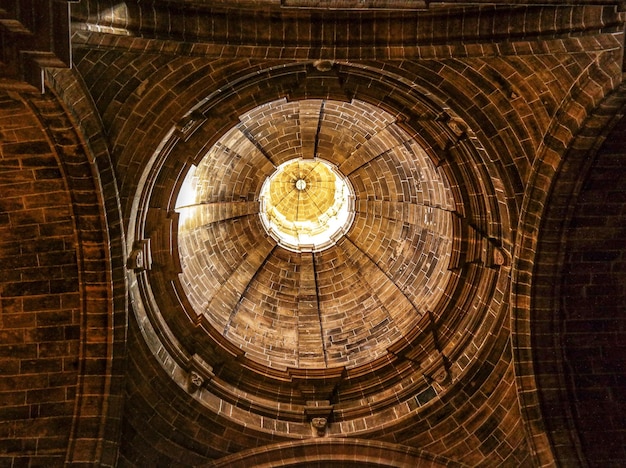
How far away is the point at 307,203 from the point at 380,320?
547 cm

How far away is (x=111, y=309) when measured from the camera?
985 cm

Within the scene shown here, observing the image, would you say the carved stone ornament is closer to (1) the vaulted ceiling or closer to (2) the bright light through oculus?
(1) the vaulted ceiling

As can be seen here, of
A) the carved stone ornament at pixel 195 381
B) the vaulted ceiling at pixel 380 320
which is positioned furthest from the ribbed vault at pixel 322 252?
the carved stone ornament at pixel 195 381

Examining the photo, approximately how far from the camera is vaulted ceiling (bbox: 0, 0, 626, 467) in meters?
8.22

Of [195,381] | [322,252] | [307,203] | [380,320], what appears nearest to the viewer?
[195,381]

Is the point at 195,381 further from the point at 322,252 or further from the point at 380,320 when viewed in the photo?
the point at 322,252

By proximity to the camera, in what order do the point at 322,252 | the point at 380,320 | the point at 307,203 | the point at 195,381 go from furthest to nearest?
the point at 307,203, the point at 322,252, the point at 380,320, the point at 195,381

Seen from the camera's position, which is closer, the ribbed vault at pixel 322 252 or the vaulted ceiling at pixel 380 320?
the vaulted ceiling at pixel 380 320

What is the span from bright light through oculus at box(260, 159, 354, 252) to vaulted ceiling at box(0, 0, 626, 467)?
10.9ft

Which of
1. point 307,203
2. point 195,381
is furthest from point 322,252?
point 195,381

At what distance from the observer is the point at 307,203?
58.4 ft

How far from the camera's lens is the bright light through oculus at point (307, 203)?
16.2 metres

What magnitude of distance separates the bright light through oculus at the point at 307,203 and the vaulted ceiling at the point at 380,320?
3329 mm

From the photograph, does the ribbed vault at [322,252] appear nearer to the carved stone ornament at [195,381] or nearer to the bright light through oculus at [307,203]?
the bright light through oculus at [307,203]
